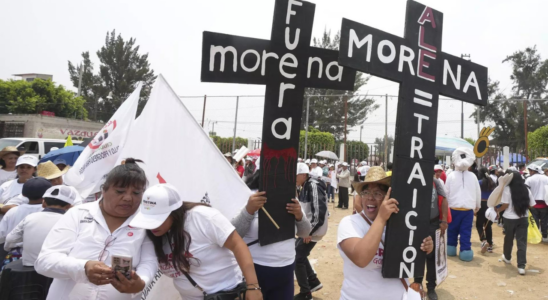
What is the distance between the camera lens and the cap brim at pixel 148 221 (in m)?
2.05

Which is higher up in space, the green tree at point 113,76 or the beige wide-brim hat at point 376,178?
the green tree at point 113,76

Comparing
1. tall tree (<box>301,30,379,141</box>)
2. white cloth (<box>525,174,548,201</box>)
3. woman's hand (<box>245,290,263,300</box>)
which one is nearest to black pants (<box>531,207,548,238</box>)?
white cloth (<box>525,174,548,201</box>)

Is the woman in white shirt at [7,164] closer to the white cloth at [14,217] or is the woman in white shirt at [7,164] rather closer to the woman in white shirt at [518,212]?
the white cloth at [14,217]

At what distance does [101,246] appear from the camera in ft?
7.04

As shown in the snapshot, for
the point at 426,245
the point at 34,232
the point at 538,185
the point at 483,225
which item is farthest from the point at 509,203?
the point at 34,232

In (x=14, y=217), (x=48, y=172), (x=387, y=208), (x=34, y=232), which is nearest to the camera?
(x=387, y=208)

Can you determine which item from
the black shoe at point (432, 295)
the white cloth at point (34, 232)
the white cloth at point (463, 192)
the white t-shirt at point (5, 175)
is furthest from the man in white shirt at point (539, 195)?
the white t-shirt at point (5, 175)

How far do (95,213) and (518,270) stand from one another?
23.3 ft

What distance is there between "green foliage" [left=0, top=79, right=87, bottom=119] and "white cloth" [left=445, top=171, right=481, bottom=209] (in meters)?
33.5

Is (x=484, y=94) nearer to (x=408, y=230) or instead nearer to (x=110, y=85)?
(x=408, y=230)

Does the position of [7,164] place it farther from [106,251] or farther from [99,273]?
[99,273]

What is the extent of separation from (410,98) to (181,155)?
2.17 m

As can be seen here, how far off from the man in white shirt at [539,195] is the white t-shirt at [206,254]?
8974 mm

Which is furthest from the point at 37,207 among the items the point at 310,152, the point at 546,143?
the point at 546,143
